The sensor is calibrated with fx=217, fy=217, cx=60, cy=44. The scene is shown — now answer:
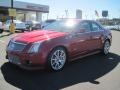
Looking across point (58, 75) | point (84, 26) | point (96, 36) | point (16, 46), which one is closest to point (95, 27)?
point (96, 36)

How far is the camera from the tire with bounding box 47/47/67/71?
5973 mm

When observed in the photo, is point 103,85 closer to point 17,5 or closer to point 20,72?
point 20,72

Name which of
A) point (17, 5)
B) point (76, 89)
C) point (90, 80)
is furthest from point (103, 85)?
point (17, 5)

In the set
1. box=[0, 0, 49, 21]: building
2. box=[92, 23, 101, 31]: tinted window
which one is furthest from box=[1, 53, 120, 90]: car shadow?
box=[0, 0, 49, 21]: building

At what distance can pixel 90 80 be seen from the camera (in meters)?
5.57

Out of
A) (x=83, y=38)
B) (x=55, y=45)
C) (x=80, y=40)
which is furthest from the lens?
(x=83, y=38)

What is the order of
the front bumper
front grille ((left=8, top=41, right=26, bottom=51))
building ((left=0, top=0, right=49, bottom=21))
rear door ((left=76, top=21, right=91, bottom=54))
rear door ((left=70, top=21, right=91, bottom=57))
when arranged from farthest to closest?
Result: building ((left=0, top=0, right=49, bottom=21)) → rear door ((left=76, top=21, right=91, bottom=54)) → rear door ((left=70, top=21, right=91, bottom=57)) → front grille ((left=8, top=41, right=26, bottom=51)) → the front bumper

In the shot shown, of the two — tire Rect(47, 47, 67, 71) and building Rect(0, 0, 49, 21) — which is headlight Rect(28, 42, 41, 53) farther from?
building Rect(0, 0, 49, 21)

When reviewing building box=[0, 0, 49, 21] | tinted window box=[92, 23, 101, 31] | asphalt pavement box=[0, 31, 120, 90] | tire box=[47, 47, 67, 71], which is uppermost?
building box=[0, 0, 49, 21]

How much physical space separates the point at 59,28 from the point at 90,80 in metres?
2.30

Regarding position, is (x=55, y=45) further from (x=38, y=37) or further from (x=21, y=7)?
(x=21, y=7)

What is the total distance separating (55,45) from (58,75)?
828 mm

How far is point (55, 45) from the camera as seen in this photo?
6020 mm

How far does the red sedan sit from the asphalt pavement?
278mm
